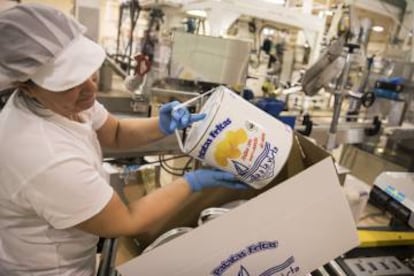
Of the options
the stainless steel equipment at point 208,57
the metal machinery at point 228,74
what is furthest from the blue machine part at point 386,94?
the stainless steel equipment at point 208,57

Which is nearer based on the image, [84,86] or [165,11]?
[84,86]

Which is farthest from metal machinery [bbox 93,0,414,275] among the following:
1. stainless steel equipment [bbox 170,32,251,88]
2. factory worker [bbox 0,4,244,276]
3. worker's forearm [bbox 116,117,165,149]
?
factory worker [bbox 0,4,244,276]

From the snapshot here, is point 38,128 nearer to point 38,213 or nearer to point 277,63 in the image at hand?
point 38,213

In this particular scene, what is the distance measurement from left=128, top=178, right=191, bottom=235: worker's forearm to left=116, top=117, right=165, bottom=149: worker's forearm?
13.4 inches

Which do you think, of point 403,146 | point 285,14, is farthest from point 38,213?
point 403,146

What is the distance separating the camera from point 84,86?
2.57 ft

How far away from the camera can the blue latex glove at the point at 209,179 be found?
0.88 m

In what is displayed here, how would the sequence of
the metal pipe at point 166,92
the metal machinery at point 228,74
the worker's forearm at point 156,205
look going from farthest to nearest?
the metal machinery at point 228,74, the metal pipe at point 166,92, the worker's forearm at point 156,205

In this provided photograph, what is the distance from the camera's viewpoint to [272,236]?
0.71 m

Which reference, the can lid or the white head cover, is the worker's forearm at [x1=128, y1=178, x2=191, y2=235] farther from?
the white head cover

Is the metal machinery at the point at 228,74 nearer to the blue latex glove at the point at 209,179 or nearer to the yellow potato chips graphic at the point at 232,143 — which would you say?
the blue latex glove at the point at 209,179

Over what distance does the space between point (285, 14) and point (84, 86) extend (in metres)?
2.57

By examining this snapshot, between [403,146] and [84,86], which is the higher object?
[84,86]

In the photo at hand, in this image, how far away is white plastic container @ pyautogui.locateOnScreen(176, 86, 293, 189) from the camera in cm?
76
